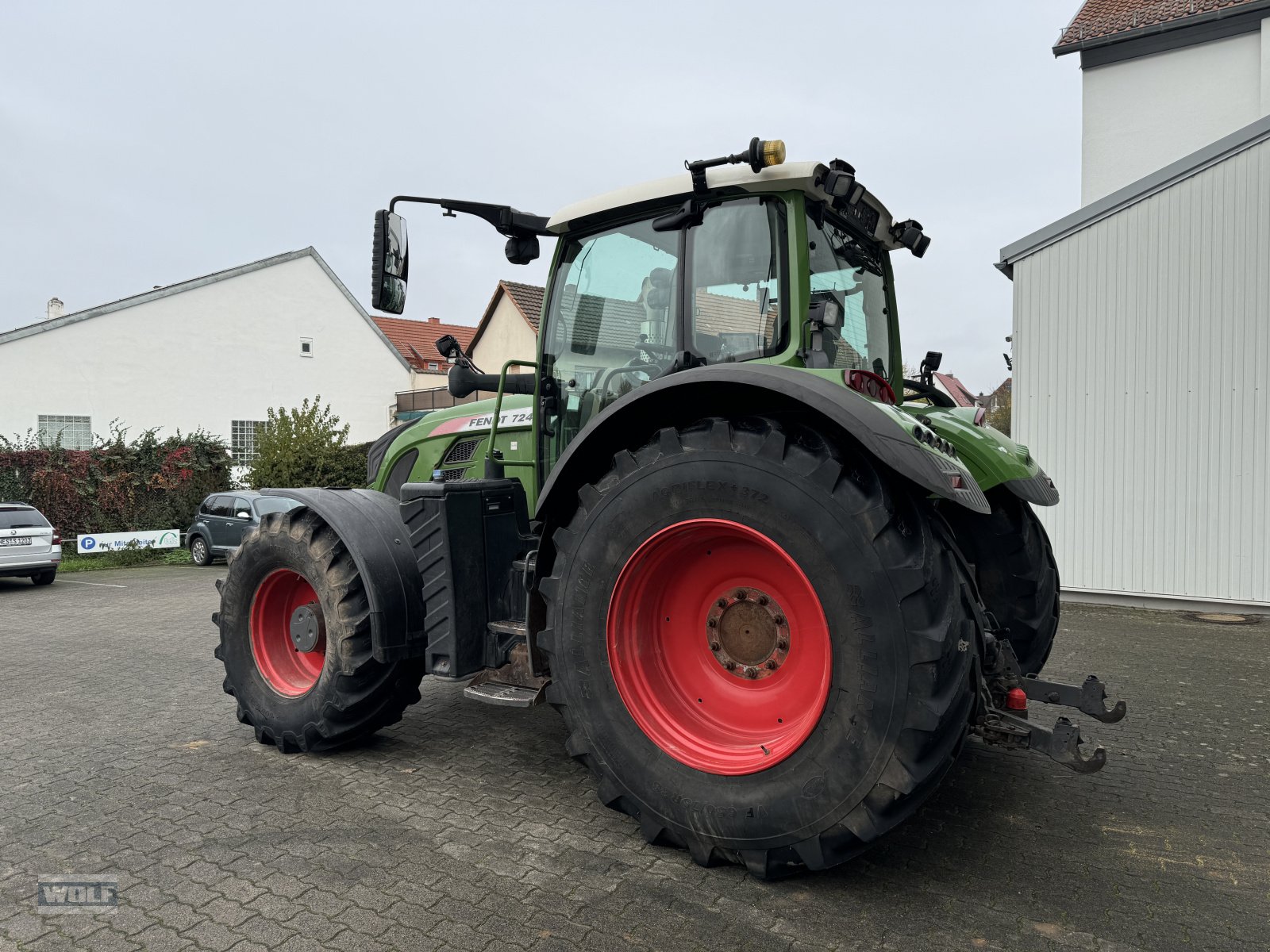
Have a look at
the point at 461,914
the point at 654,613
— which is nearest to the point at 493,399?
the point at 654,613

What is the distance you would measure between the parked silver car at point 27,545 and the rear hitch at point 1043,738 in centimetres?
1437

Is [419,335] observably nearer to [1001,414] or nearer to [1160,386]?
[1001,414]

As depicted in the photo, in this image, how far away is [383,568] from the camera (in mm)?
3980

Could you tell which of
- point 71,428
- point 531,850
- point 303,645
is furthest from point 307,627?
point 71,428

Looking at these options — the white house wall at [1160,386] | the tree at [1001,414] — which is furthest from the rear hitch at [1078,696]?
the tree at [1001,414]

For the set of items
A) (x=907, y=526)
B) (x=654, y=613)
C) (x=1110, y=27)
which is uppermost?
(x=1110, y=27)

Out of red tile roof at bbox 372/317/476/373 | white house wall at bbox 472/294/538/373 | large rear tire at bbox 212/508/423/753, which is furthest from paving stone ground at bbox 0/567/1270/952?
red tile roof at bbox 372/317/476/373

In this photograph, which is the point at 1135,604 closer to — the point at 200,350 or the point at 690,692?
the point at 690,692

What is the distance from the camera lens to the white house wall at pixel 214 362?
71.5 feet

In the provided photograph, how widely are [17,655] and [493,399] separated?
5.52 m

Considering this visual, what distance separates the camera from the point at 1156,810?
137 inches

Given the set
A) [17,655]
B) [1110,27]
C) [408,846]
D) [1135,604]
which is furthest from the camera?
[1110,27]

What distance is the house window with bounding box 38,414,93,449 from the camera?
21656 millimetres
